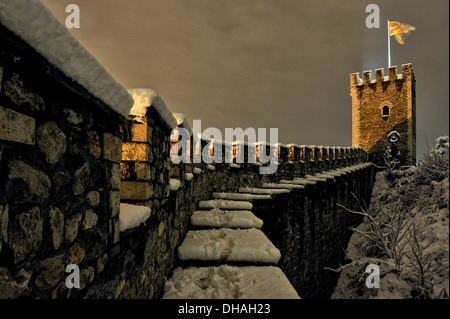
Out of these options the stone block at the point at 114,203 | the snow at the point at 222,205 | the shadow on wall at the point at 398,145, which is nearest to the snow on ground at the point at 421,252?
the snow at the point at 222,205

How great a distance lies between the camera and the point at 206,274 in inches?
83.8

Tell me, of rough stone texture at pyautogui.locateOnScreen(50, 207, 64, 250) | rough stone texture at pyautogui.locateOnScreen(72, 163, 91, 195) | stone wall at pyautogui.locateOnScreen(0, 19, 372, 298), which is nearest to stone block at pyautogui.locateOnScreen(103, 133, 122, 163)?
stone wall at pyautogui.locateOnScreen(0, 19, 372, 298)

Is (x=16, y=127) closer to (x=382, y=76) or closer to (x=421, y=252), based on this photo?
(x=421, y=252)

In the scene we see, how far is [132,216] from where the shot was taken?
144 centimetres

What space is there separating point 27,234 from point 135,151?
1.06 meters

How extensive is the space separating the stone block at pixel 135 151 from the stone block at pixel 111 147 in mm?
349

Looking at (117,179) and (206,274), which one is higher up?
(117,179)

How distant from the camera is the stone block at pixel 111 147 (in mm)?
1220

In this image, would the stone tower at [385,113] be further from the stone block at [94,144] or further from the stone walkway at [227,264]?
the stone block at [94,144]

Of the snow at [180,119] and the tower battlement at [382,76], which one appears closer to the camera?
the snow at [180,119]

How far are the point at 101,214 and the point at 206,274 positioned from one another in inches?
51.1

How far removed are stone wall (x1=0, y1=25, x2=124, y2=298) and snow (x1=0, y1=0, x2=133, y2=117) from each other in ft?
0.09

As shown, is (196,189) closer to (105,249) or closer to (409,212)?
(105,249)

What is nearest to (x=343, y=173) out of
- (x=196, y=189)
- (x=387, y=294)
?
(x=387, y=294)
